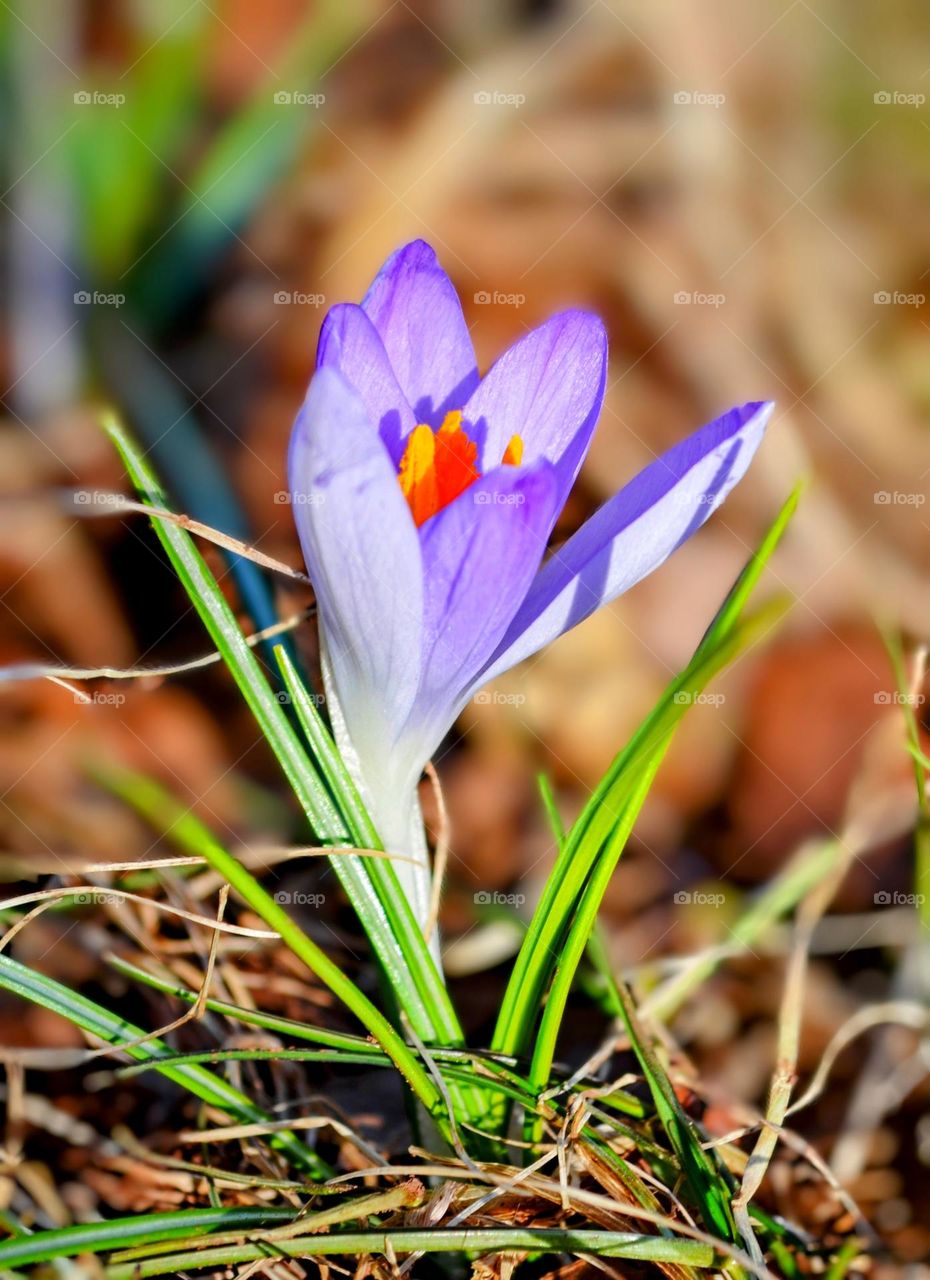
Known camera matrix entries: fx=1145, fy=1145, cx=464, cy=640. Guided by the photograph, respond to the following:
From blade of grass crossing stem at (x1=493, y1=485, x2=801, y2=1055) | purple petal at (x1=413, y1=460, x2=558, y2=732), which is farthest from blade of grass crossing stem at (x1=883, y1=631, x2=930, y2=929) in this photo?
purple petal at (x1=413, y1=460, x2=558, y2=732)

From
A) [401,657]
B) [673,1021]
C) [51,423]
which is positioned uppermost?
[51,423]

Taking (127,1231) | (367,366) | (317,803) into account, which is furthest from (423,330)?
(127,1231)

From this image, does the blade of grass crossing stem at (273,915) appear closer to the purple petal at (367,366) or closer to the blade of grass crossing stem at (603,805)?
the blade of grass crossing stem at (603,805)

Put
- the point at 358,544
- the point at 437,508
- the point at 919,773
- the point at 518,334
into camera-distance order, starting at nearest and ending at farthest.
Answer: the point at 358,544, the point at 437,508, the point at 919,773, the point at 518,334

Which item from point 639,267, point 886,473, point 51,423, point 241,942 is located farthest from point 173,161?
point 241,942

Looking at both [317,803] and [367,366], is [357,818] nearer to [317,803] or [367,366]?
[317,803]

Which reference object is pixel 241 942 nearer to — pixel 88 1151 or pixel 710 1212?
pixel 88 1151
